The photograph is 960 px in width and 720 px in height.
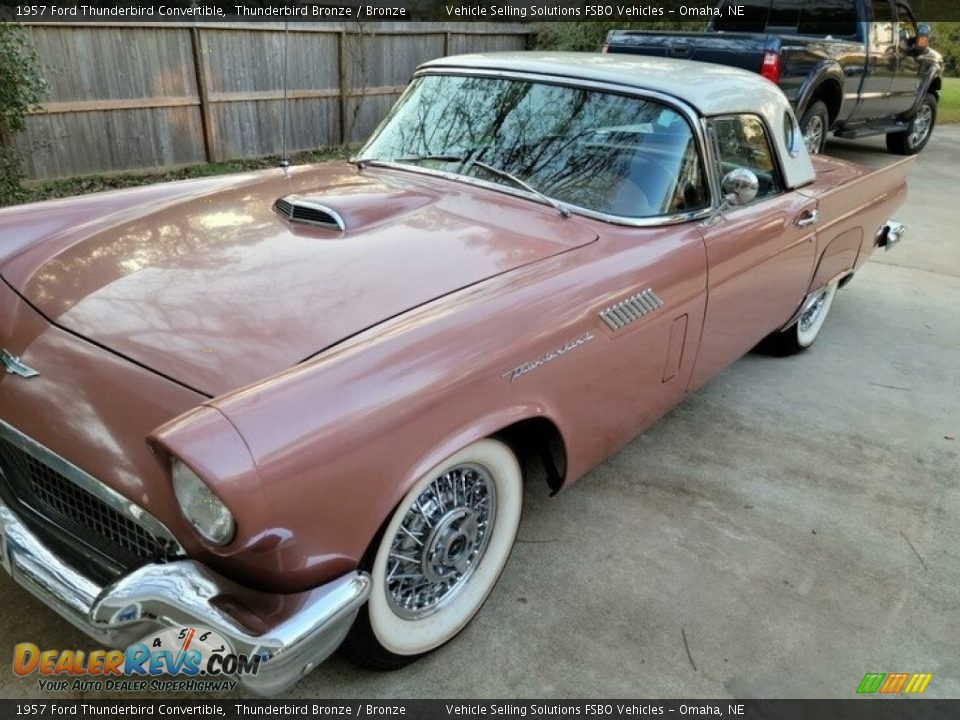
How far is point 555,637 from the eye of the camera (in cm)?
233

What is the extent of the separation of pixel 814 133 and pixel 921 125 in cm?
407

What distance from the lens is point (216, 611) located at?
161 centimetres

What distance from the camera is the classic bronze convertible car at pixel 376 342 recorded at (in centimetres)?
166

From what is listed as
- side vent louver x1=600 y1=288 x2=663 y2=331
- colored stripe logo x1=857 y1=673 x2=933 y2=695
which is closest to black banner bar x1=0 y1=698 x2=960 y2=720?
colored stripe logo x1=857 y1=673 x2=933 y2=695

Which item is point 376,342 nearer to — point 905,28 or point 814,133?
point 814,133

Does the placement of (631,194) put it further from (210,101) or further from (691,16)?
(691,16)

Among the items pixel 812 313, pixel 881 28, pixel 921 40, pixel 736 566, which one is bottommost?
pixel 736 566

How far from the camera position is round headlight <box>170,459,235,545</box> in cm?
158

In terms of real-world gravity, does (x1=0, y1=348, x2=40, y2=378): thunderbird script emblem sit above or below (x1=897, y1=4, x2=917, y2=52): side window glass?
below

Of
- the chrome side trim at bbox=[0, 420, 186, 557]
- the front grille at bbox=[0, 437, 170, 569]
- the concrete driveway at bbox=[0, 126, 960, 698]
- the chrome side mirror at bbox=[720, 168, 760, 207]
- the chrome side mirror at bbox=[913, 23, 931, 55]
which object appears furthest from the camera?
the chrome side mirror at bbox=[913, 23, 931, 55]

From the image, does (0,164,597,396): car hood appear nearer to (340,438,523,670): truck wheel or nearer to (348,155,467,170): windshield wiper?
(348,155,467,170): windshield wiper

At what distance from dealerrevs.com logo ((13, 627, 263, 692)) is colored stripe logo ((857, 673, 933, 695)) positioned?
5.90ft

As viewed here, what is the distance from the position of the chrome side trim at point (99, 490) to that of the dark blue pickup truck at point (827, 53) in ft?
23.2

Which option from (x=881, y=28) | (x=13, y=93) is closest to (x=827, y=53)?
(x=881, y=28)
